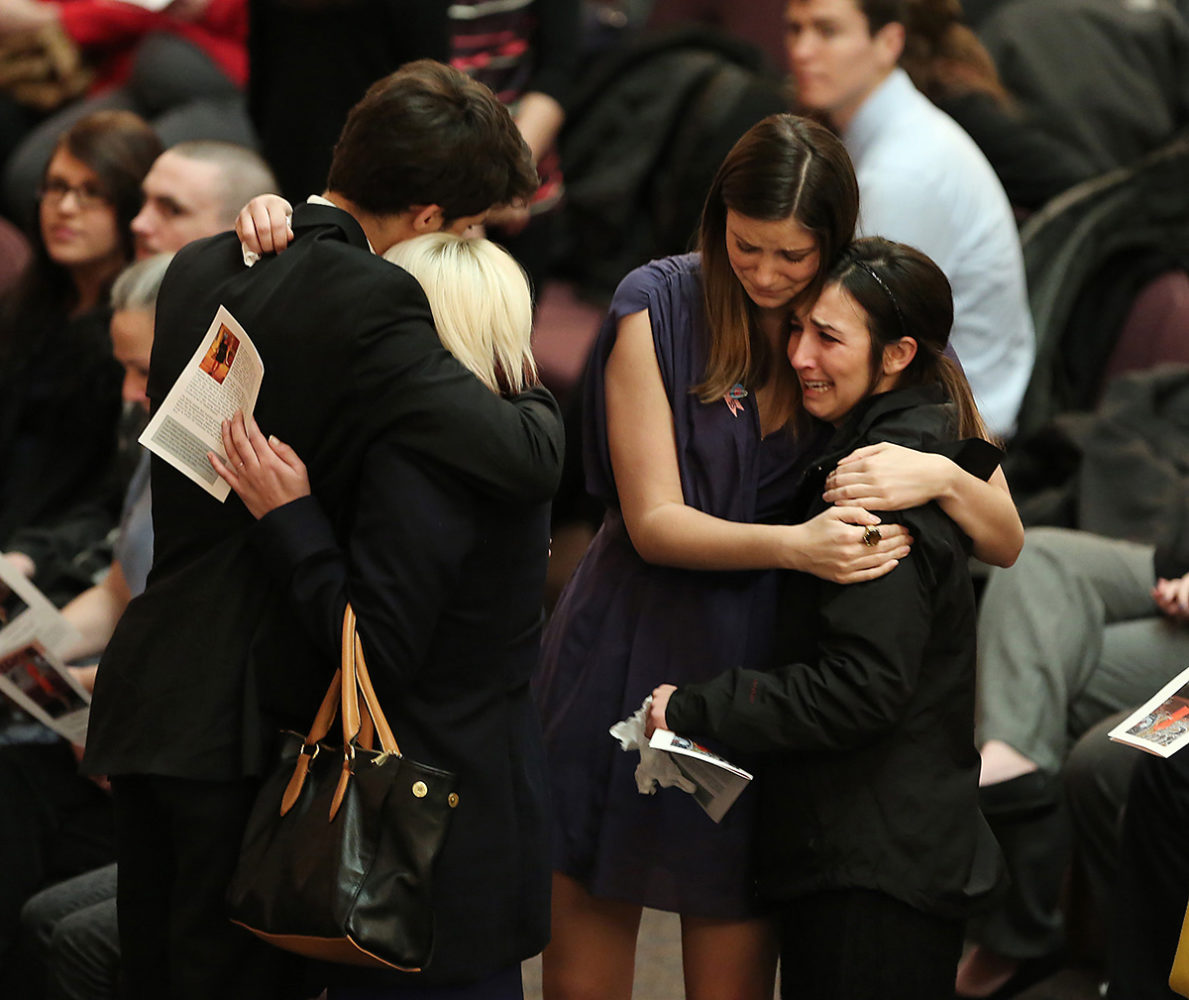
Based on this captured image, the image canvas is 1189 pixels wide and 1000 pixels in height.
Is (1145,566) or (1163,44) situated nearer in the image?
→ (1145,566)

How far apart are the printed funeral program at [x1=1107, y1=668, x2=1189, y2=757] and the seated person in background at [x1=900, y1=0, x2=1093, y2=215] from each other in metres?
2.39

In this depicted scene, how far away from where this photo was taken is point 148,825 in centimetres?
190

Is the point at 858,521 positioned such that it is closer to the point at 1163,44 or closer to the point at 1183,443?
the point at 1183,443

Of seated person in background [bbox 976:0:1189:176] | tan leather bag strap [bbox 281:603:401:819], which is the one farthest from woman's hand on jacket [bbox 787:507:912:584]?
seated person in background [bbox 976:0:1189:176]

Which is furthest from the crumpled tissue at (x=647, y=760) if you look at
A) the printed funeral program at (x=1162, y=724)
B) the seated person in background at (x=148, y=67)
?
the seated person in background at (x=148, y=67)

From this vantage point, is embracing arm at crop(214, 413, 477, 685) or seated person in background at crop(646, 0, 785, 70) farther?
seated person in background at crop(646, 0, 785, 70)

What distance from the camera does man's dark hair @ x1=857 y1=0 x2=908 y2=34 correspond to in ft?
11.1

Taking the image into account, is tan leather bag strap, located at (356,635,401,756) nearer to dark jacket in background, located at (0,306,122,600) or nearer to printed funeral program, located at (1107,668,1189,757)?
printed funeral program, located at (1107,668,1189,757)

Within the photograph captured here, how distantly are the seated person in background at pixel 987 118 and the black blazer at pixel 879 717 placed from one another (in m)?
2.47

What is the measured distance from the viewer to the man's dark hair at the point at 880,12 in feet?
11.1

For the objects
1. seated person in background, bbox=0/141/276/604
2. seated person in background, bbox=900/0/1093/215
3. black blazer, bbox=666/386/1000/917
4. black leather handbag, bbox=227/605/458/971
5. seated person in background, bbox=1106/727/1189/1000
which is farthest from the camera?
seated person in background, bbox=900/0/1093/215

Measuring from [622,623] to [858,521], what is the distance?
1.44ft

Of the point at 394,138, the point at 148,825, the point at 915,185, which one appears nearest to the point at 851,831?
the point at 148,825

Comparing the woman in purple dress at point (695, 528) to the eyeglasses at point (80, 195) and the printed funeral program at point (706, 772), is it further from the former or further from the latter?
the eyeglasses at point (80, 195)
